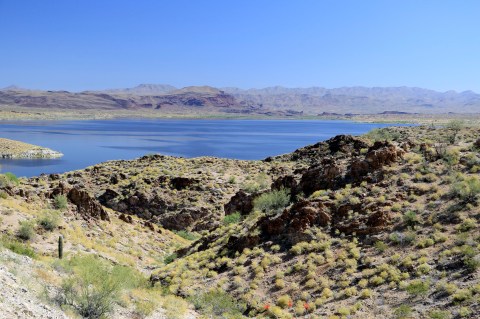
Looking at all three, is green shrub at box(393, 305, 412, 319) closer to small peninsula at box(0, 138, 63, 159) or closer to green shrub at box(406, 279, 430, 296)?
green shrub at box(406, 279, 430, 296)

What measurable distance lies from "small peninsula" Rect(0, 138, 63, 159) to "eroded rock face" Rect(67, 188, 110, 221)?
68968 mm

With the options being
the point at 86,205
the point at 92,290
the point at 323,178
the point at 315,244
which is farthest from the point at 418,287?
the point at 86,205

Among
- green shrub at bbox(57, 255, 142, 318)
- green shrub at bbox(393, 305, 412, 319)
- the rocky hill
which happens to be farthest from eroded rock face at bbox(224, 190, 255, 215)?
green shrub at bbox(393, 305, 412, 319)

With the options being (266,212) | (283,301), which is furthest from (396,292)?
(266,212)

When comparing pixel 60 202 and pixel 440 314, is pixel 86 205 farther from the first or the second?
pixel 440 314

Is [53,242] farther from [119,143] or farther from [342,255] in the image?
[119,143]

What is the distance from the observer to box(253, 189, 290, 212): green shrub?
23641 millimetres

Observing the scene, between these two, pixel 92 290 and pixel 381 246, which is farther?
pixel 381 246

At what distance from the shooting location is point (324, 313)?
47.3 ft

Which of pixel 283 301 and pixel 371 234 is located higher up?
pixel 371 234

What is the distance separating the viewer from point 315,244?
18.4 meters

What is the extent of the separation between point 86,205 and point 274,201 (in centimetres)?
1001

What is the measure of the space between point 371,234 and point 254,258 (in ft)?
15.9

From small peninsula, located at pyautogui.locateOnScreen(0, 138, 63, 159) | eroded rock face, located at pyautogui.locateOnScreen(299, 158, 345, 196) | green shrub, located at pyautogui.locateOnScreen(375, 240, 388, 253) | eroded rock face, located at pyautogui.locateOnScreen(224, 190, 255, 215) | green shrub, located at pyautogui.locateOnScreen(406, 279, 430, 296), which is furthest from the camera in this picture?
small peninsula, located at pyautogui.locateOnScreen(0, 138, 63, 159)
